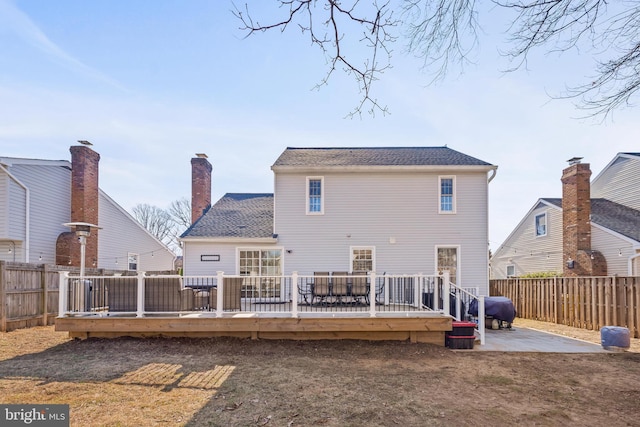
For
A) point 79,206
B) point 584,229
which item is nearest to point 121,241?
point 79,206

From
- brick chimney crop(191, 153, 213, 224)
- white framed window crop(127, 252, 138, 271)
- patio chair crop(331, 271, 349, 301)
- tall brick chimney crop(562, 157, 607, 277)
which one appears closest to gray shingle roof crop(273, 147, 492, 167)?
brick chimney crop(191, 153, 213, 224)

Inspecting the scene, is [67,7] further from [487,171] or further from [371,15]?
[487,171]

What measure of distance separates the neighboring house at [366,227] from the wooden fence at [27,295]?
3.45 metres

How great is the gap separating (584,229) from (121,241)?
733 inches

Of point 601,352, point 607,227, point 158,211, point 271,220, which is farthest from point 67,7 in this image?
point 158,211

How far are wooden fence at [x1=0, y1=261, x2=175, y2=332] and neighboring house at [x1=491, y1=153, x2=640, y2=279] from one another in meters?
16.9

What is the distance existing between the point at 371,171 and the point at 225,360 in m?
7.63

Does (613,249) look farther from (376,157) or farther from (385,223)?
(376,157)

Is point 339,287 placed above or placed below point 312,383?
above

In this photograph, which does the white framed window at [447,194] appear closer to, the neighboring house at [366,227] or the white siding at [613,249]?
the neighboring house at [366,227]

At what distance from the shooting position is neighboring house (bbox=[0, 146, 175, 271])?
12.1 meters

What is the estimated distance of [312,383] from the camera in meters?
5.14

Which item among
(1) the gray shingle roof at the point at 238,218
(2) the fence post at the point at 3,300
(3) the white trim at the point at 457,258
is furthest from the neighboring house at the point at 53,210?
(3) the white trim at the point at 457,258

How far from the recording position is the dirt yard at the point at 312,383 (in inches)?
162
